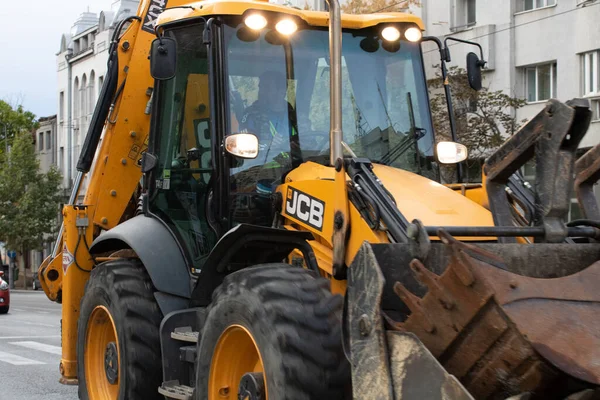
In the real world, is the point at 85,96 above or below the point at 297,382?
above

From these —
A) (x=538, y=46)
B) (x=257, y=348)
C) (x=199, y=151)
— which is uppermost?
(x=538, y=46)

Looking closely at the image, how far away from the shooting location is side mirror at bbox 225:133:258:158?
6598mm

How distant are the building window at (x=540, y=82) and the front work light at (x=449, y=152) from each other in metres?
20.6

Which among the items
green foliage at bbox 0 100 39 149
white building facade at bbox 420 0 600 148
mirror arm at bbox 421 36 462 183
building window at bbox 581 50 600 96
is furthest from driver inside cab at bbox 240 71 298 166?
green foliage at bbox 0 100 39 149

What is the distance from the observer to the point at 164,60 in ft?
22.2

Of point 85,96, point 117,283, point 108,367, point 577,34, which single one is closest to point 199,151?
point 117,283

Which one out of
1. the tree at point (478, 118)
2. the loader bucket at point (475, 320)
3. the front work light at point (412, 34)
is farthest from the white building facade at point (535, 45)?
the loader bucket at point (475, 320)

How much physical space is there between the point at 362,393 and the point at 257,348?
3.03 feet

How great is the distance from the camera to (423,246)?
484cm

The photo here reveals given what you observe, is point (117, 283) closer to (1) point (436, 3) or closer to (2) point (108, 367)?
(2) point (108, 367)

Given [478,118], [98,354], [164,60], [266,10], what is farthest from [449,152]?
[478,118]

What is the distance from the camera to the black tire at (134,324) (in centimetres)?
721

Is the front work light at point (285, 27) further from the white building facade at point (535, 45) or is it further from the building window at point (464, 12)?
the building window at point (464, 12)

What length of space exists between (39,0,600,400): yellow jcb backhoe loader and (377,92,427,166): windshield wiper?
0.7 inches
